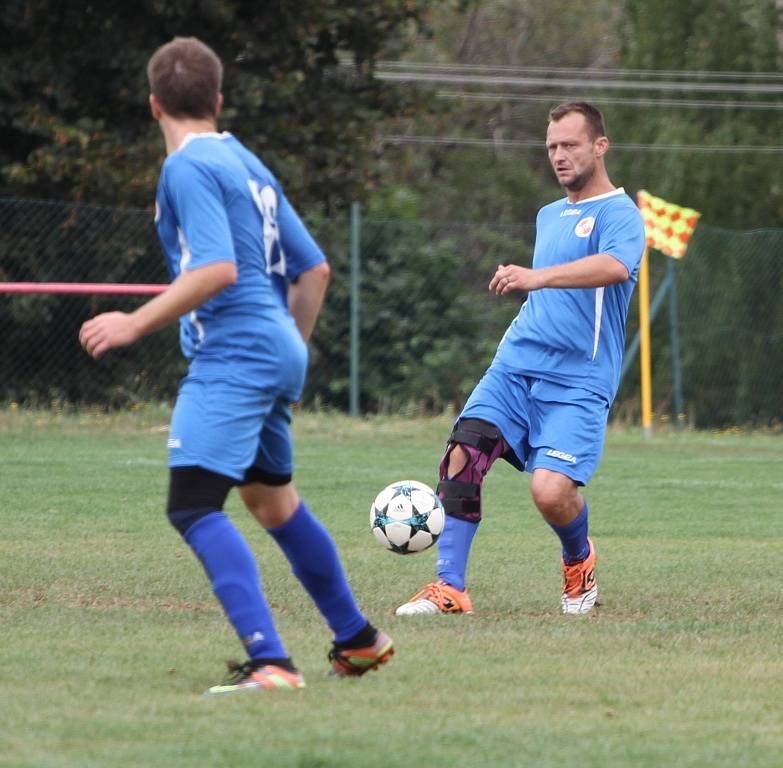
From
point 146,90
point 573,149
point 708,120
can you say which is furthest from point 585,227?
point 708,120

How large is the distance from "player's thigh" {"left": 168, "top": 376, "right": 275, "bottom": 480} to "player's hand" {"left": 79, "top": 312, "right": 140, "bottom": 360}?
0.23 meters

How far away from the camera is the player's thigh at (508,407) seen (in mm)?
6578

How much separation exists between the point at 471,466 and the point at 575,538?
0.52m

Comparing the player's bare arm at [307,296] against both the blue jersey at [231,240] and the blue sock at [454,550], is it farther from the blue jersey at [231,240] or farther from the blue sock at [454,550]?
the blue sock at [454,550]

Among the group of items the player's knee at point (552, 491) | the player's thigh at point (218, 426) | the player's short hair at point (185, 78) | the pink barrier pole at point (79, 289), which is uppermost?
the player's short hair at point (185, 78)

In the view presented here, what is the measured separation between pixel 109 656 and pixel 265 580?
6.54 ft

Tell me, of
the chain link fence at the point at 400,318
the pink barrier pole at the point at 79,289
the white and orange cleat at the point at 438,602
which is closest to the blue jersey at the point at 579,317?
the white and orange cleat at the point at 438,602

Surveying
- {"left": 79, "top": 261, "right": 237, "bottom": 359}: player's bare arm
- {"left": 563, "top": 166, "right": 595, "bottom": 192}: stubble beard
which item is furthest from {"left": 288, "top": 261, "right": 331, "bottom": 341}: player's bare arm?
{"left": 563, "top": 166, "right": 595, "bottom": 192}: stubble beard

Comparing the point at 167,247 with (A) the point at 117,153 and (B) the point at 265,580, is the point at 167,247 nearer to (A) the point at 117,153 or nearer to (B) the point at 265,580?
(B) the point at 265,580

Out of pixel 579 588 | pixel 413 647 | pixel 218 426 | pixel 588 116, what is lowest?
pixel 579 588

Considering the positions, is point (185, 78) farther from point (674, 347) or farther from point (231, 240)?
point (674, 347)

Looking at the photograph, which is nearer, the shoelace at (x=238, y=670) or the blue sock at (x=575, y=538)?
the shoelace at (x=238, y=670)

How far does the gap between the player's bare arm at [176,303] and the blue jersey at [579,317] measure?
2396 millimetres

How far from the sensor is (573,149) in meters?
6.50
